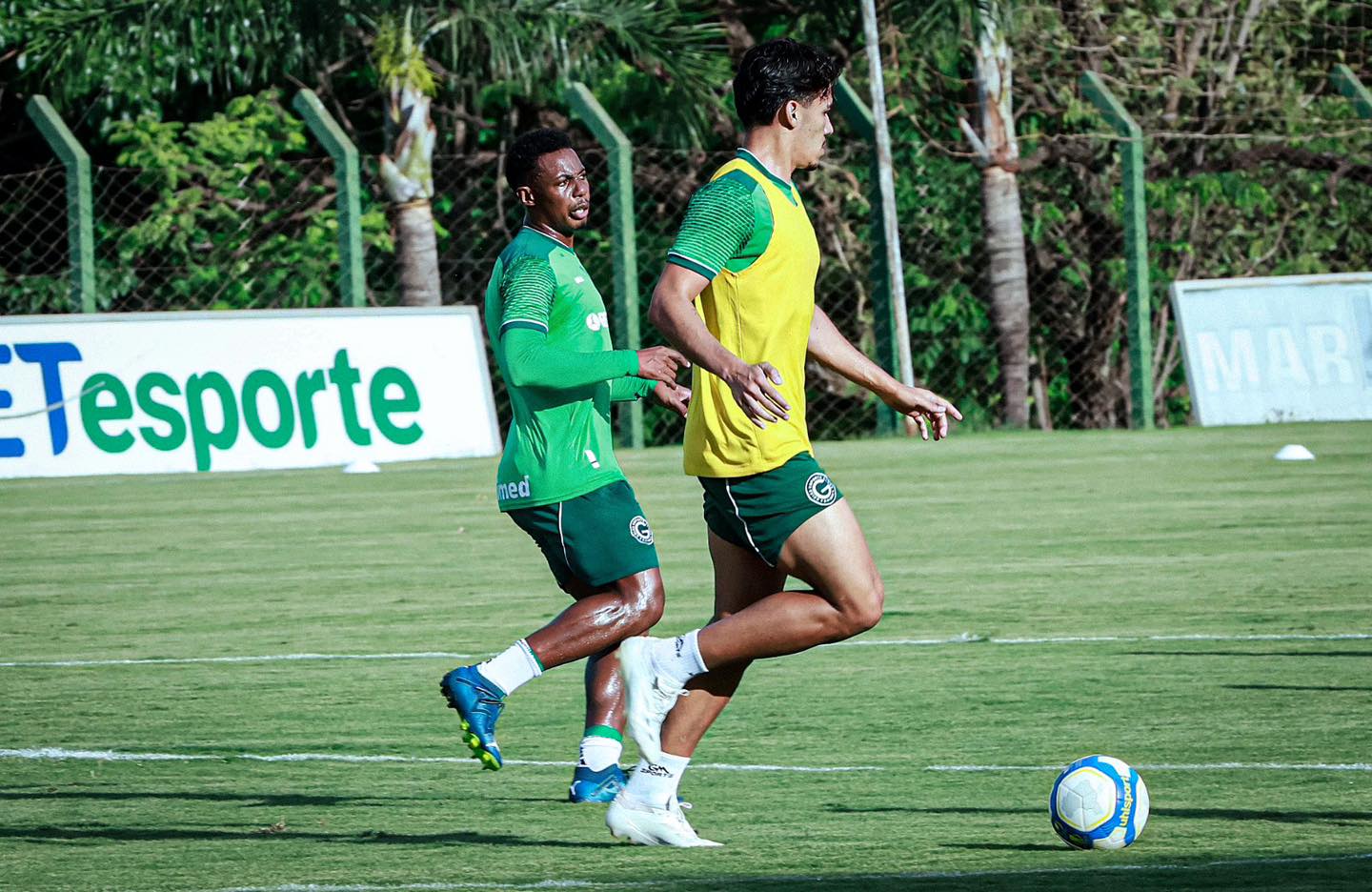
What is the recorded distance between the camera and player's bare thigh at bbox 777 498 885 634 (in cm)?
615

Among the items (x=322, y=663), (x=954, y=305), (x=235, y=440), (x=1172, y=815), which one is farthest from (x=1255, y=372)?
(x=1172, y=815)

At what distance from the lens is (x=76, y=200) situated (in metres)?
21.7

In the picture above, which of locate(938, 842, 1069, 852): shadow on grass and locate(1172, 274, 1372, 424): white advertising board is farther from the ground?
locate(938, 842, 1069, 852): shadow on grass

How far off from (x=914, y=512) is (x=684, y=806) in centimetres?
974

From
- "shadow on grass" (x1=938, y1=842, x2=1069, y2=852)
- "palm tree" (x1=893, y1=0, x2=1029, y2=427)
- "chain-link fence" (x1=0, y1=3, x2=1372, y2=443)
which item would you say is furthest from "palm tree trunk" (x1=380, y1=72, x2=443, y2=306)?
"shadow on grass" (x1=938, y1=842, x2=1069, y2=852)

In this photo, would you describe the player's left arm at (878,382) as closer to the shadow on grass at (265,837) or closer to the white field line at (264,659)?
the shadow on grass at (265,837)

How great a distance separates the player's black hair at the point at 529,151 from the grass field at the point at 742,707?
1.85 m

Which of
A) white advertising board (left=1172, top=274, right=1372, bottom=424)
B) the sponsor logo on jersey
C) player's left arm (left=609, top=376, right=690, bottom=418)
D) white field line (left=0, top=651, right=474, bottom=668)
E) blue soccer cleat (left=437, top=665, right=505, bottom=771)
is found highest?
player's left arm (left=609, top=376, right=690, bottom=418)

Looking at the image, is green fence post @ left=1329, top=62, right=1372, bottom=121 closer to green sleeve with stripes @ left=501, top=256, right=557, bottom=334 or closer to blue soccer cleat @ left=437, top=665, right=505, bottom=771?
green sleeve with stripes @ left=501, top=256, right=557, bottom=334

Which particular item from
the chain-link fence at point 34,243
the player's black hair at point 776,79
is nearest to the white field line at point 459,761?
the player's black hair at point 776,79

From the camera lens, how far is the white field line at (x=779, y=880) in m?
5.46

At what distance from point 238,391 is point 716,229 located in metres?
14.2

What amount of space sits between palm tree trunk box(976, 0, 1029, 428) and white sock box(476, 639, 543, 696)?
20.2 metres

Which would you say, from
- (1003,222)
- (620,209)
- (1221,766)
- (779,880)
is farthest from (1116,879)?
(1003,222)
